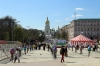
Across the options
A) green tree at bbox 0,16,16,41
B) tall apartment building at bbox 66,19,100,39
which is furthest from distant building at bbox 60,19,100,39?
green tree at bbox 0,16,16,41

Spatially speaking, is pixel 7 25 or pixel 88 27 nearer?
pixel 7 25

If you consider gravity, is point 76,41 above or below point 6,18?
below

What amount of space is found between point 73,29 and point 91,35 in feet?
45.4

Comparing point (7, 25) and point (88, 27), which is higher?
point (88, 27)

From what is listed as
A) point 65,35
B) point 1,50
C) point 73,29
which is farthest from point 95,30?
point 1,50

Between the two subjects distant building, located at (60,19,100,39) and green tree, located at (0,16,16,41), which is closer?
green tree, located at (0,16,16,41)

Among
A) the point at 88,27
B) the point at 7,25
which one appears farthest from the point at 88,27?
the point at 7,25

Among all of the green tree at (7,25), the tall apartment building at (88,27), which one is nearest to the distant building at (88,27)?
the tall apartment building at (88,27)

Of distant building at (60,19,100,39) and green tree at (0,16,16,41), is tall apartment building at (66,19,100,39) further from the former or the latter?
green tree at (0,16,16,41)

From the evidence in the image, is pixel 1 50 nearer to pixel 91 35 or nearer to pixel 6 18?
pixel 6 18

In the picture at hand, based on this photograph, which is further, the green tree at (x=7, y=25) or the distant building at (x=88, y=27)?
the distant building at (x=88, y=27)

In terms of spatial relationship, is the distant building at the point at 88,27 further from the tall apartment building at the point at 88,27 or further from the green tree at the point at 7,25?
the green tree at the point at 7,25

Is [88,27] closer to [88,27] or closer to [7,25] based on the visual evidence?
[88,27]

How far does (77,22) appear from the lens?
6865 inches
